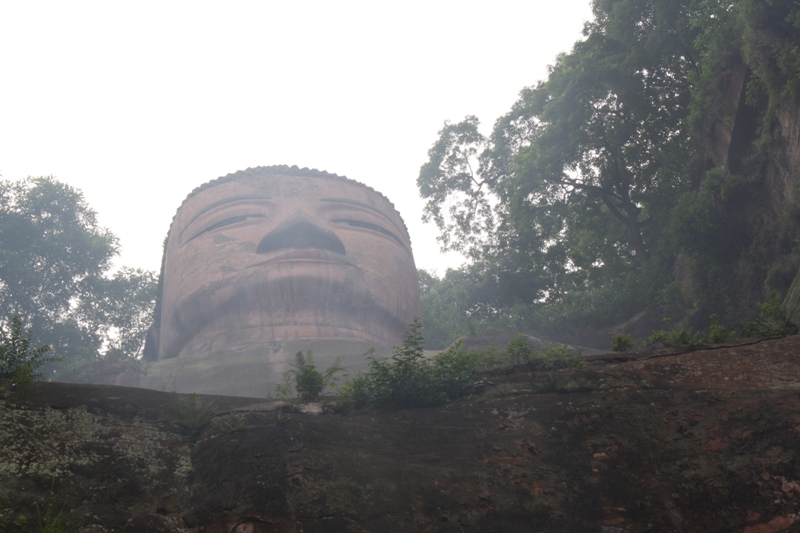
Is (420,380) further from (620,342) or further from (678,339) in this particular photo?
(678,339)

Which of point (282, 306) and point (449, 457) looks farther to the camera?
point (282, 306)

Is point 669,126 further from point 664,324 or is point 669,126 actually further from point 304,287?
point 304,287

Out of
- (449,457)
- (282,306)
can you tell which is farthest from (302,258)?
(449,457)

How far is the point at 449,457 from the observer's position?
16.8 feet

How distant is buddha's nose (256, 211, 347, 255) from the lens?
1270 centimetres

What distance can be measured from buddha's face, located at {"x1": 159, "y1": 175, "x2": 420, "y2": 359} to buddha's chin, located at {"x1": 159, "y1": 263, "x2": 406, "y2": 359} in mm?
17

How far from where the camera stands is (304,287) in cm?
1223

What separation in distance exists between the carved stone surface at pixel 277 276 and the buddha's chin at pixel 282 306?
0.02 m

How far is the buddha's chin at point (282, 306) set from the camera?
12.1 m

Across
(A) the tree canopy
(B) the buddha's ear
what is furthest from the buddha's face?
(A) the tree canopy

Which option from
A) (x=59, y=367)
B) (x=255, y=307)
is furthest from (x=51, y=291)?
(x=255, y=307)

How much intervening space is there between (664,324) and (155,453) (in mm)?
10017

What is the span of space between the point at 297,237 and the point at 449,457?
8143 mm

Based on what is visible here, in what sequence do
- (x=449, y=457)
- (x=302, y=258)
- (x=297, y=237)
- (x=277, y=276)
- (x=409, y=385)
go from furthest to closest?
1. (x=297, y=237)
2. (x=302, y=258)
3. (x=277, y=276)
4. (x=409, y=385)
5. (x=449, y=457)
